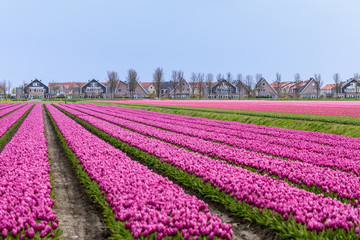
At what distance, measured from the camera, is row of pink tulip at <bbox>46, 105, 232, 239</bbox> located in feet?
18.6

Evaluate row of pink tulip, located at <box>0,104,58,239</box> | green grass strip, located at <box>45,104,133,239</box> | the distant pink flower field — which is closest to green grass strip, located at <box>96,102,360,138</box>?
the distant pink flower field

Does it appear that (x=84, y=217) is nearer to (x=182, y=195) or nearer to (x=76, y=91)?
(x=182, y=195)

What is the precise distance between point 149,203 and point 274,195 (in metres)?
3.04

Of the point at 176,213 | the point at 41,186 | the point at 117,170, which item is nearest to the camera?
the point at 176,213

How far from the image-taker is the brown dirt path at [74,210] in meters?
6.65

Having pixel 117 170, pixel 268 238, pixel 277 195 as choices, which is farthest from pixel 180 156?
pixel 268 238

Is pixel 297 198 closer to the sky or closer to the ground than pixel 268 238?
closer to the sky

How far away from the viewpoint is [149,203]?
7.00 m

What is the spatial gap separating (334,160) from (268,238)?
6.39 m

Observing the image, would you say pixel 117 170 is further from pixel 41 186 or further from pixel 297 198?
pixel 297 198

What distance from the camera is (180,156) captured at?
467 inches

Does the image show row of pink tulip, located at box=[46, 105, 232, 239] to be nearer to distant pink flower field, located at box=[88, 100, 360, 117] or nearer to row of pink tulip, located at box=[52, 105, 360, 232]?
row of pink tulip, located at box=[52, 105, 360, 232]

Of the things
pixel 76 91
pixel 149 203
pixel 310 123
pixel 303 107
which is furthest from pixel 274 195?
pixel 76 91

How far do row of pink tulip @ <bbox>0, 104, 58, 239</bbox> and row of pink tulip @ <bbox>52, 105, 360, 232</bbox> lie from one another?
4431mm
